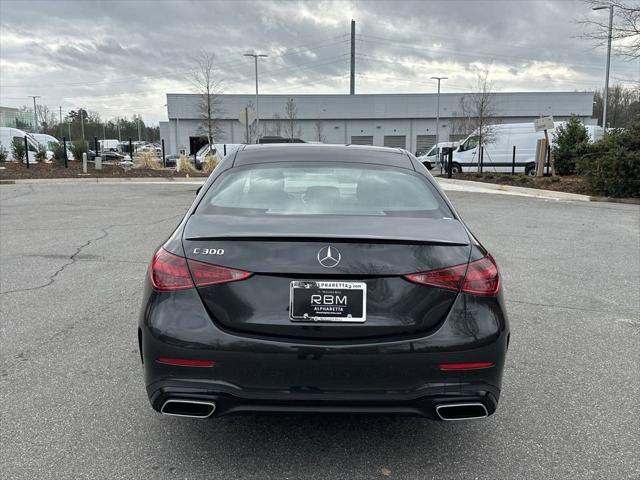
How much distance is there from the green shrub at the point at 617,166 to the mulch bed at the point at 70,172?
53.8 feet

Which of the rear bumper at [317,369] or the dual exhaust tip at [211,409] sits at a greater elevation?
the rear bumper at [317,369]

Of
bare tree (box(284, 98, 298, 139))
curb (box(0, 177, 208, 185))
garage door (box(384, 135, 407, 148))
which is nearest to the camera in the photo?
curb (box(0, 177, 208, 185))

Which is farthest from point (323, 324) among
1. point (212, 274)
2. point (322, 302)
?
point (212, 274)

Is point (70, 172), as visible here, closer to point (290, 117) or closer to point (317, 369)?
point (317, 369)

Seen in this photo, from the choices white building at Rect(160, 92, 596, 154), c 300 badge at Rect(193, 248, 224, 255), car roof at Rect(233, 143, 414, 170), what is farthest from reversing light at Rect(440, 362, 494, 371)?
white building at Rect(160, 92, 596, 154)

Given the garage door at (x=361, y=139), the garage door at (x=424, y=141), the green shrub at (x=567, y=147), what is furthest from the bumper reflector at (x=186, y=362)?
the garage door at (x=424, y=141)

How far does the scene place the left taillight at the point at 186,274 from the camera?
7.98 feet

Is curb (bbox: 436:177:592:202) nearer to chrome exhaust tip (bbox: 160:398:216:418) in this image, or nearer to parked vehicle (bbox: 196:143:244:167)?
parked vehicle (bbox: 196:143:244:167)

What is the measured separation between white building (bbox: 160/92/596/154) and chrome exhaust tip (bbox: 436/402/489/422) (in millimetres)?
59930

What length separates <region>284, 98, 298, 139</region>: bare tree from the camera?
57.8 m

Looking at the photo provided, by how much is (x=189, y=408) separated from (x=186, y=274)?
62 cm

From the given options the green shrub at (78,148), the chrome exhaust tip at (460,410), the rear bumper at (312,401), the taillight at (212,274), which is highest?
the green shrub at (78,148)

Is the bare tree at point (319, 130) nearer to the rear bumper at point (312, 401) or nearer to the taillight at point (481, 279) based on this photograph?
the taillight at point (481, 279)

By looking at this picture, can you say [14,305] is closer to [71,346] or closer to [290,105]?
[71,346]
